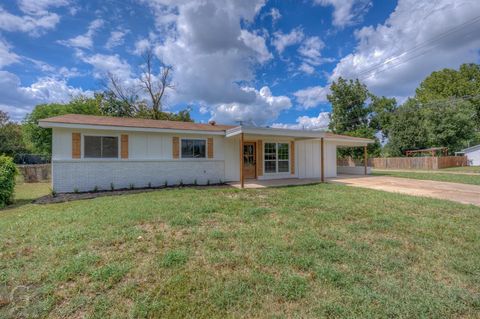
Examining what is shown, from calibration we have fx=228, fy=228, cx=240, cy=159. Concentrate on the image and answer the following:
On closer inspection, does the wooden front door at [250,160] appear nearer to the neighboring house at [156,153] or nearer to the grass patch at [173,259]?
the neighboring house at [156,153]

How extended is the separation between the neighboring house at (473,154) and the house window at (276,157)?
3021 cm

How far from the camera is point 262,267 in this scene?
122 inches

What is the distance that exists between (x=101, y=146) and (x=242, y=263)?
29.6ft

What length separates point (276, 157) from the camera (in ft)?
43.3

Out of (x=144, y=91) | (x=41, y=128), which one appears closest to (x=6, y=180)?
(x=41, y=128)

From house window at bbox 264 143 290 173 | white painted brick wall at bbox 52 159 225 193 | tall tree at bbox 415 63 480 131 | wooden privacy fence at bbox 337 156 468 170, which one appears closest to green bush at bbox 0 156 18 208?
white painted brick wall at bbox 52 159 225 193

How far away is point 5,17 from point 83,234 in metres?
10.5

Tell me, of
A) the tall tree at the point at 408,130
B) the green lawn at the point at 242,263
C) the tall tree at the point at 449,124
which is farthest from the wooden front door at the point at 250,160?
the tall tree at the point at 449,124

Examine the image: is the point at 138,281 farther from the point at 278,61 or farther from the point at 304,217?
the point at 278,61

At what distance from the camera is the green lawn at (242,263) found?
2359mm

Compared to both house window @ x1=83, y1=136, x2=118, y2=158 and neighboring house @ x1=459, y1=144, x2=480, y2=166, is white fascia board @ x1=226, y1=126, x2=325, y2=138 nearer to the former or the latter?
house window @ x1=83, y1=136, x2=118, y2=158

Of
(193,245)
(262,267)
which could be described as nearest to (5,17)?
(193,245)

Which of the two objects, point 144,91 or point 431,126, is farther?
point 431,126

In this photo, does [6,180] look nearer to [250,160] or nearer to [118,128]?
[118,128]
